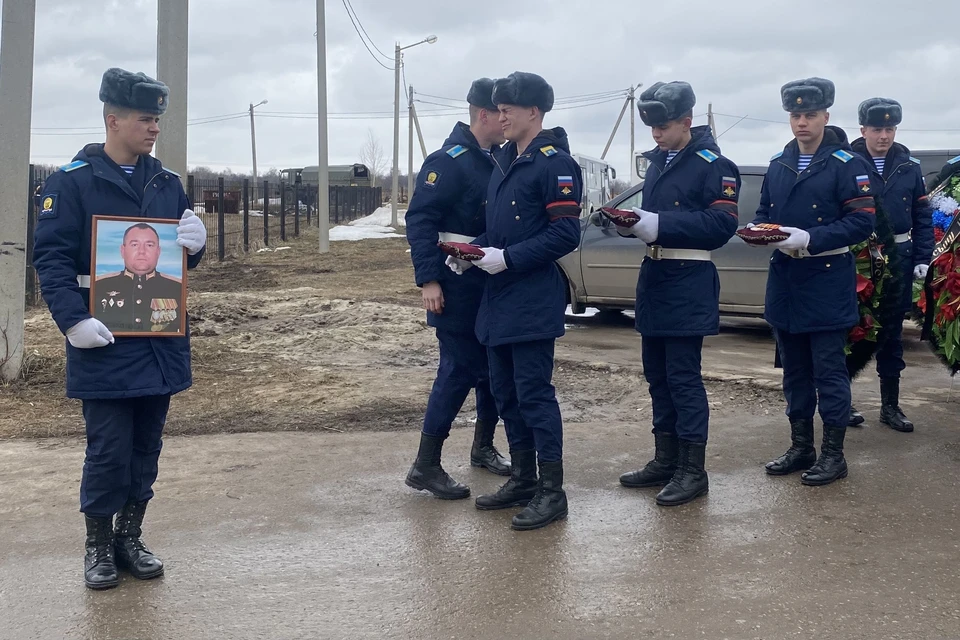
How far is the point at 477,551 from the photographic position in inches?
154

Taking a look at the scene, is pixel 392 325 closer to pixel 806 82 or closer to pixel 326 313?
pixel 326 313

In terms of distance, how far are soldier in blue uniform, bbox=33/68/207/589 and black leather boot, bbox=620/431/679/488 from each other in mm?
2274

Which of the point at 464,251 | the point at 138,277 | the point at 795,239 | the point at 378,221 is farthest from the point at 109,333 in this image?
the point at 378,221

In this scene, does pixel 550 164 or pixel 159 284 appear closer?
pixel 159 284

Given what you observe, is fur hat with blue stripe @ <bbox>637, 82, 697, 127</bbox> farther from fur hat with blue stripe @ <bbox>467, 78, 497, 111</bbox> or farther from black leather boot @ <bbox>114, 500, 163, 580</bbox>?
black leather boot @ <bbox>114, 500, 163, 580</bbox>

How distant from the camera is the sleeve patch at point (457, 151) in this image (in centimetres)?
466

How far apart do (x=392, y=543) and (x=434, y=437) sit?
0.81 meters

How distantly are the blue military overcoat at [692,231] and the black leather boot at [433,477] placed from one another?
1189 mm

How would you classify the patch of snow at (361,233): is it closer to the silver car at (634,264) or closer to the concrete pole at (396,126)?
the concrete pole at (396,126)

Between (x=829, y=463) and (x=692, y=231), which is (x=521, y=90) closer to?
(x=692, y=231)

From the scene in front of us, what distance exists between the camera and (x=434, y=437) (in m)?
4.72

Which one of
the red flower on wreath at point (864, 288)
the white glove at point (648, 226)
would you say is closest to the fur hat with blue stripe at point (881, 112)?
the red flower on wreath at point (864, 288)

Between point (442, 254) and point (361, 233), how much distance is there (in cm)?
2769

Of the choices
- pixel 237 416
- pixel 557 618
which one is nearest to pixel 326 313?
pixel 237 416
